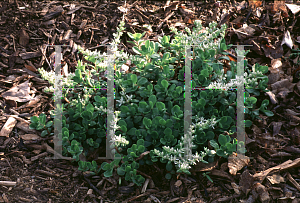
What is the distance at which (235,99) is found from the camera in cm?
295

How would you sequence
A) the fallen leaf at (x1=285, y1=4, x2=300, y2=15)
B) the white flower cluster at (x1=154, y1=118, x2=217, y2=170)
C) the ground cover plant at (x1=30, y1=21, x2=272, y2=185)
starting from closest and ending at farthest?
the white flower cluster at (x1=154, y1=118, x2=217, y2=170) < the ground cover plant at (x1=30, y1=21, x2=272, y2=185) < the fallen leaf at (x1=285, y1=4, x2=300, y2=15)

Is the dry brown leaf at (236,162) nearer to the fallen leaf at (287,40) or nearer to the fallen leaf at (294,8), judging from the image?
the fallen leaf at (287,40)

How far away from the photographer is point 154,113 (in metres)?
2.77

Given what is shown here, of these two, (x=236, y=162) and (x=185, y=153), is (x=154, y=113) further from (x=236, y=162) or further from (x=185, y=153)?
(x=236, y=162)

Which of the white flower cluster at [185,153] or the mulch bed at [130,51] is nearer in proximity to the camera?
the white flower cluster at [185,153]

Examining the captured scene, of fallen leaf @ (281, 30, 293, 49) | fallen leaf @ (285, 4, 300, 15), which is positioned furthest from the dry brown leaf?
fallen leaf @ (285, 4, 300, 15)

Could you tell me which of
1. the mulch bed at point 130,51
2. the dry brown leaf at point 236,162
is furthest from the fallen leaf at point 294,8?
the dry brown leaf at point 236,162

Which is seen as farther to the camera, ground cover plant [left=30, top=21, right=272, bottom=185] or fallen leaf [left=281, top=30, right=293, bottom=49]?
fallen leaf [left=281, top=30, right=293, bottom=49]

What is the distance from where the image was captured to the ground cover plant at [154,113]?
8.55ft

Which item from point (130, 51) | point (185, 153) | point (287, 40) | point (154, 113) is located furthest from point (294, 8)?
point (185, 153)

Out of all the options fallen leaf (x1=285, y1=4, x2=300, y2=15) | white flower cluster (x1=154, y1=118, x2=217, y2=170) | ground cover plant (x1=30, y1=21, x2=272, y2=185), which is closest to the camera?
white flower cluster (x1=154, y1=118, x2=217, y2=170)

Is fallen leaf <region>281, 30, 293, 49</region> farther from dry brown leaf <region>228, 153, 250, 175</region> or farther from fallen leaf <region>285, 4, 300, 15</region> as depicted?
dry brown leaf <region>228, 153, 250, 175</region>

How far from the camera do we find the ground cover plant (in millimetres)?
2605

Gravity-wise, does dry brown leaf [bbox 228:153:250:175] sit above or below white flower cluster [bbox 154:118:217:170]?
below
